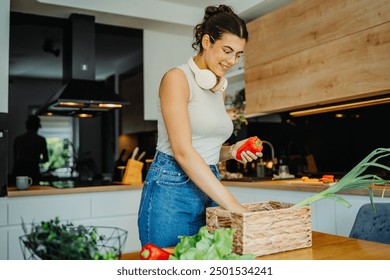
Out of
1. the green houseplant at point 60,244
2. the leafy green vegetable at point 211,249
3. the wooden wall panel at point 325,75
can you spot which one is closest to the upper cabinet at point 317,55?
the wooden wall panel at point 325,75

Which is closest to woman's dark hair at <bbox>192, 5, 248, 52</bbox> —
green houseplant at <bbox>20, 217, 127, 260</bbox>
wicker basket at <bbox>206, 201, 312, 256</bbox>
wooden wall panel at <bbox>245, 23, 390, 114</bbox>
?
wicker basket at <bbox>206, 201, 312, 256</bbox>

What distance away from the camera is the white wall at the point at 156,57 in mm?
3473

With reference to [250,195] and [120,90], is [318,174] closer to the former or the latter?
[250,195]

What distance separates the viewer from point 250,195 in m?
2.57

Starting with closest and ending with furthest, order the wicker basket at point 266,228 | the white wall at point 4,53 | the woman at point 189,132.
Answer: the wicker basket at point 266,228, the woman at point 189,132, the white wall at point 4,53

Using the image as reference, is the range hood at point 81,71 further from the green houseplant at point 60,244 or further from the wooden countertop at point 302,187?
the green houseplant at point 60,244

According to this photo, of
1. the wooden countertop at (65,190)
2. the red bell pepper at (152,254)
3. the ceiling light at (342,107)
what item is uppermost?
the ceiling light at (342,107)

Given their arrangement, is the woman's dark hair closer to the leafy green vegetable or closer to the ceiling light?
the leafy green vegetable

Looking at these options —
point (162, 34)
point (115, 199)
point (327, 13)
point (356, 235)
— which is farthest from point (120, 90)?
point (356, 235)

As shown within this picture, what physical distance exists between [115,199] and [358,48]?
1815mm

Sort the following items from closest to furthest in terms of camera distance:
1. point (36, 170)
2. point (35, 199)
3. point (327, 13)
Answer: point (327, 13)
point (35, 199)
point (36, 170)

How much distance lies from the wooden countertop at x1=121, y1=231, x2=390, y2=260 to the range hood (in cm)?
216

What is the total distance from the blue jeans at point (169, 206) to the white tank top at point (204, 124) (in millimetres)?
71

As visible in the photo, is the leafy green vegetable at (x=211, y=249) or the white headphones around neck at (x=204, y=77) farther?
the white headphones around neck at (x=204, y=77)
